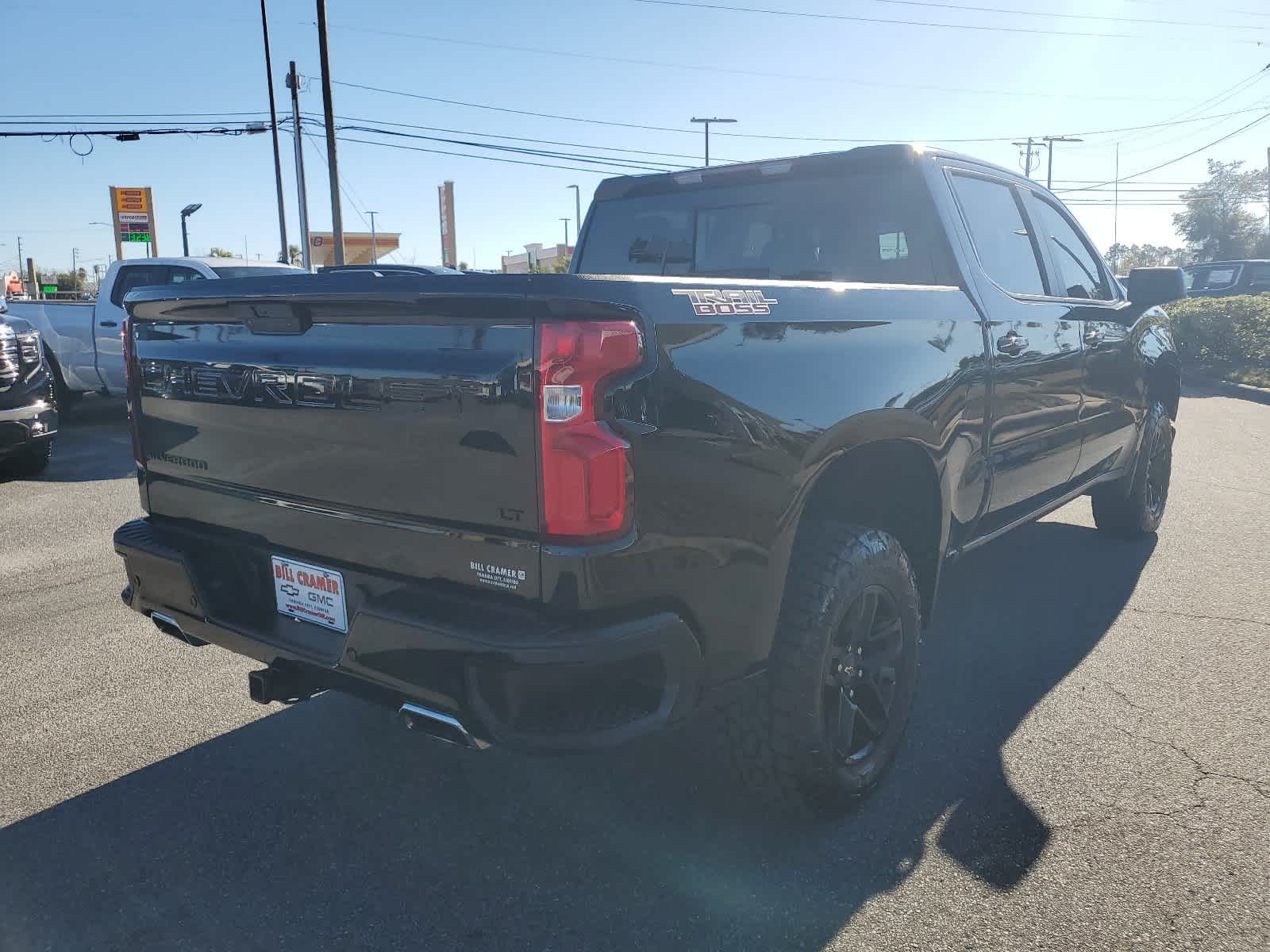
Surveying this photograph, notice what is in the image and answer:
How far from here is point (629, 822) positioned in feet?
9.16

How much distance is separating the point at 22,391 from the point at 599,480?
694 cm

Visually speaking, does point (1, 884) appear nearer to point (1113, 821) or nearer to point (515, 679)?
point (515, 679)

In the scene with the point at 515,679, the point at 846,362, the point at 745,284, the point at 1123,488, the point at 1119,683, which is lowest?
the point at 1119,683

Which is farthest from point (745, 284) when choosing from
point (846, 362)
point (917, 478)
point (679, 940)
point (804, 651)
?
point (679, 940)

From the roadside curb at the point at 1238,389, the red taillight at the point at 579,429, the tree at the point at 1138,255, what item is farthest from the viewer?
the tree at the point at 1138,255

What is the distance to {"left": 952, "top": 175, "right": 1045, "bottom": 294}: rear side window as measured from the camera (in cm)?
372

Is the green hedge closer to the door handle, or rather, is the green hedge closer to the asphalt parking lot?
the door handle

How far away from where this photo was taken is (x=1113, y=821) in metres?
2.77

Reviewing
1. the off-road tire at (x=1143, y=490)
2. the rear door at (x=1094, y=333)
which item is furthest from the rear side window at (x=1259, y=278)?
the rear door at (x=1094, y=333)

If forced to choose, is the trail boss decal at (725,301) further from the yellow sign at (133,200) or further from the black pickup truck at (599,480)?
the yellow sign at (133,200)

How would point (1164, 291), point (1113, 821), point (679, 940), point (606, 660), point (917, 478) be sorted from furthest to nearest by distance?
point (1164, 291), point (917, 478), point (1113, 821), point (679, 940), point (606, 660)

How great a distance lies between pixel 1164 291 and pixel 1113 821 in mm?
3175

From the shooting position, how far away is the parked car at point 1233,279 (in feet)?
73.5

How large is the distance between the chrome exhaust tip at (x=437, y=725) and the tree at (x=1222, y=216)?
80.9m
